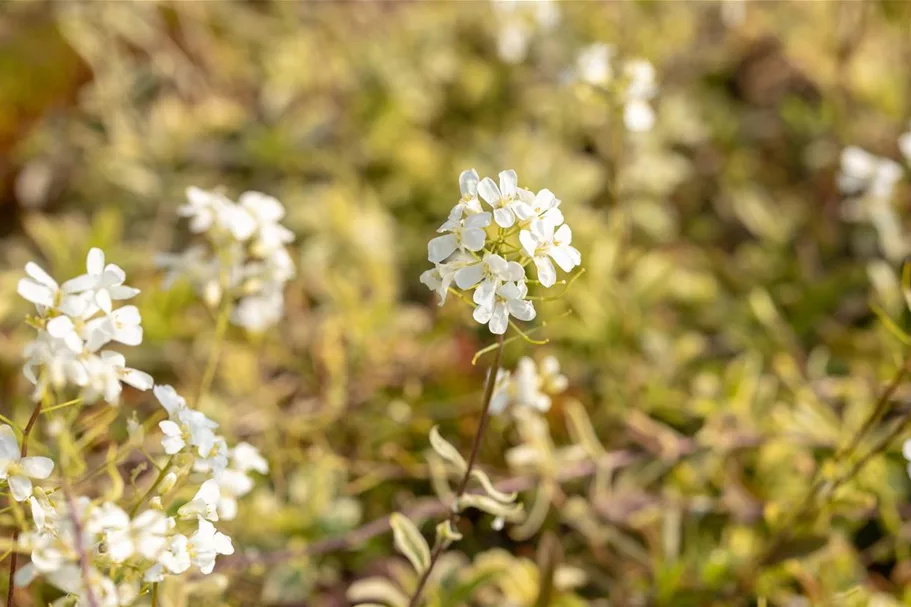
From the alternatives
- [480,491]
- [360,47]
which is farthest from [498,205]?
[360,47]

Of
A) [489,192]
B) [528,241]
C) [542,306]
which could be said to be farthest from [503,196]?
[542,306]

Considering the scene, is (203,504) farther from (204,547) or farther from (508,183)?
(508,183)

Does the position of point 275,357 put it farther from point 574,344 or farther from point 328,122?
point 328,122

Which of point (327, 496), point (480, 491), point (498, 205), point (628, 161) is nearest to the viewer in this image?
point (498, 205)

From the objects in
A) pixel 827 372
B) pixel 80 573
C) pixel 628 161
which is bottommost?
pixel 80 573

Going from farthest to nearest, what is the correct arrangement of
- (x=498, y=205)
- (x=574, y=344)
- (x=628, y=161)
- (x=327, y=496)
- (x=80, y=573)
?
(x=628, y=161)
(x=574, y=344)
(x=327, y=496)
(x=498, y=205)
(x=80, y=573)

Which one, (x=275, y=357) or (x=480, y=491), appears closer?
(x=480, y=491)
